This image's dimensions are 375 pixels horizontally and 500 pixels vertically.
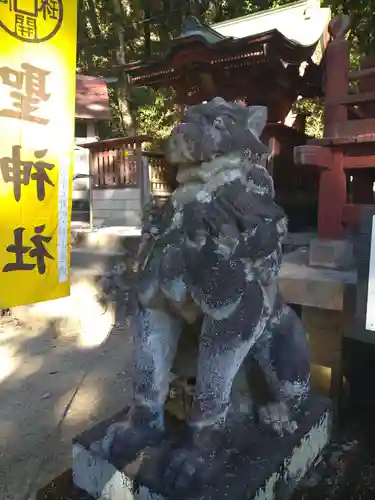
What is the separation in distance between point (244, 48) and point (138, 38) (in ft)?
29.7

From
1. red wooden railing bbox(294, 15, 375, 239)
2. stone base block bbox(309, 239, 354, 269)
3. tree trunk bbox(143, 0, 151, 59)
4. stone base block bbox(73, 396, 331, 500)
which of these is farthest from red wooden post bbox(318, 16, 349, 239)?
tree trunk bbox(143, 0, 151, 59)

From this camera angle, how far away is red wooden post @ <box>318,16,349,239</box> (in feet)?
11.9

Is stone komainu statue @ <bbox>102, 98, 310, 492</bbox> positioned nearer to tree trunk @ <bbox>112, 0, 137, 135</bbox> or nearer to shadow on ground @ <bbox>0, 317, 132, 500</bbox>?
shadow on ground @ <bbox>0, 317, 132, 500</bbox>

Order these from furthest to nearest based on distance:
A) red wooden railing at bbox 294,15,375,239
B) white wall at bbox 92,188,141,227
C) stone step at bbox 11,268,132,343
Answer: white wall at bbox 92,188,141,227 → stone step at bbox 11,268,132,343 → red wooden railing at bbox 294,15,375,239

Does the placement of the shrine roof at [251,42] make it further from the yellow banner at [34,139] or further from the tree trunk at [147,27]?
the tree trunk at [147,27]

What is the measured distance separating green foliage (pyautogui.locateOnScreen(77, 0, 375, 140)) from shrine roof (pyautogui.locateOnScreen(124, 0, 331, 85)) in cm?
393

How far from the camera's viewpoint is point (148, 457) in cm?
134

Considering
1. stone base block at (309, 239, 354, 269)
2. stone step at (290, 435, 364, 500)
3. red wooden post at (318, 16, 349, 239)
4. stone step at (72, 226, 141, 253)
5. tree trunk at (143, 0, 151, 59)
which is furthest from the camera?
tree trunk at (143, 0, 151, 59)

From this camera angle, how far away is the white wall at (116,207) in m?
7.39

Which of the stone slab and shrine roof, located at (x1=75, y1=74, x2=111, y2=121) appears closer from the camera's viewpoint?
the stone slab

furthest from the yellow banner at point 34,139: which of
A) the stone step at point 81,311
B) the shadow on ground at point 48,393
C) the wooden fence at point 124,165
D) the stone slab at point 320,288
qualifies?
the wooden fence at point 124,165

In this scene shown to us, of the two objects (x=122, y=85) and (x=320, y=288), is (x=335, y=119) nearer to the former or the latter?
(x=320, y=288)

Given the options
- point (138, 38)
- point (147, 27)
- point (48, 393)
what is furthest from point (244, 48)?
point (138, 38)

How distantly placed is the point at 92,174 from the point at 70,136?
5.54 meters
